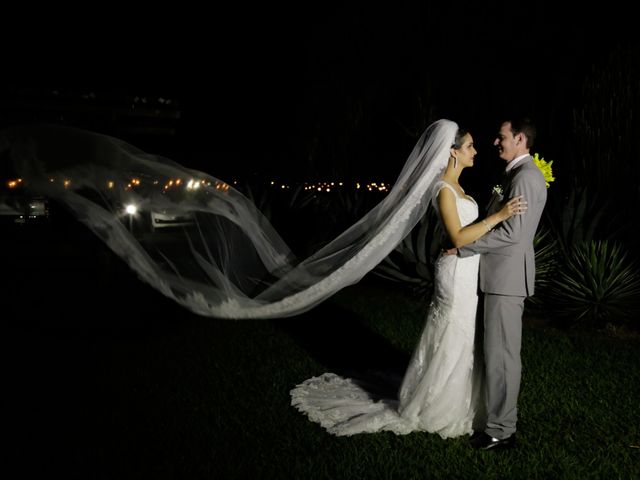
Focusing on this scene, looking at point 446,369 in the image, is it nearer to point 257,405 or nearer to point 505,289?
point 505,289

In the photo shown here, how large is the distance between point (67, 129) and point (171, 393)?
2964 mm

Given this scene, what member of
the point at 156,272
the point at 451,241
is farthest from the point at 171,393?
the point at 451,241

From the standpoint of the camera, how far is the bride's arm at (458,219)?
14.0 ft

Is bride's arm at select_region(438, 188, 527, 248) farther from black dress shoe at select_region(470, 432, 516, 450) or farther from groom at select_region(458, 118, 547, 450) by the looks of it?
black dress shoe at select_region(470, 432, 516, 450)

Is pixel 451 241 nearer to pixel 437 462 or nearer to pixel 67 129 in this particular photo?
pixel 437 462

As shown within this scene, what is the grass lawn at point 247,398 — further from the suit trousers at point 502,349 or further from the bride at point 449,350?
the suit trousers at point 502,349

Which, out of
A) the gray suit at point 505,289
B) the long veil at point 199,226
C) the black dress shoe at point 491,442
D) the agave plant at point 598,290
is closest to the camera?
the gray suit at point 505,289

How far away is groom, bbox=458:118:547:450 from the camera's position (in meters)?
4.35

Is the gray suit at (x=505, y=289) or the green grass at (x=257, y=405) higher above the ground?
the gray suit at (x=505, y=289)

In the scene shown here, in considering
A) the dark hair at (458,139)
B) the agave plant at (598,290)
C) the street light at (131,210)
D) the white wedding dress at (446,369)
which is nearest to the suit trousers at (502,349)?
the white wedding dress at (446,369)

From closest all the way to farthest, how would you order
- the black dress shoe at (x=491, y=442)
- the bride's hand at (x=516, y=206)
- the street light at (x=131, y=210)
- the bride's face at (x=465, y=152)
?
the bride's hand at (x=516, y=206)
the black dress shoe at (x=491, y=442)
the bride's face at (x=465, y=152)
the street light at (x=131, y=210)

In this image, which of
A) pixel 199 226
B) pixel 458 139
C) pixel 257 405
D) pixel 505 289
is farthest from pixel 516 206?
pixel 199 226

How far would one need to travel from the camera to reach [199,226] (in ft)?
23.9

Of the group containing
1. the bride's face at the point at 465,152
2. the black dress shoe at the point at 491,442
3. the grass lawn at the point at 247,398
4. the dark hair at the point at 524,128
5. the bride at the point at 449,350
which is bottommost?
the grass lawn at the point at 247,398
